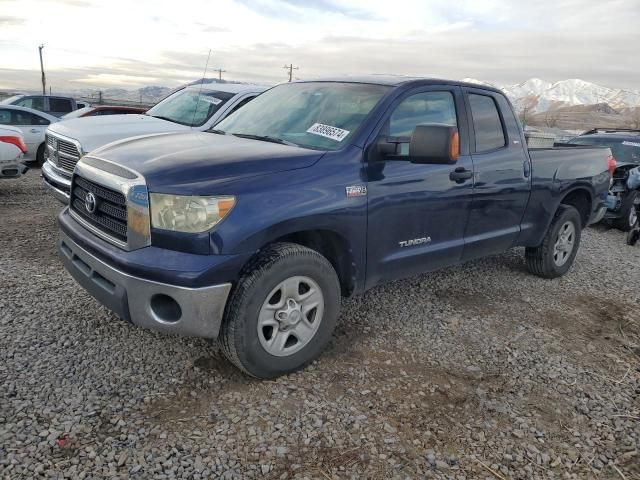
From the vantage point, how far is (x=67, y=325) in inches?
149

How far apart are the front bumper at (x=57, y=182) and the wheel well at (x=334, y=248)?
3494mm

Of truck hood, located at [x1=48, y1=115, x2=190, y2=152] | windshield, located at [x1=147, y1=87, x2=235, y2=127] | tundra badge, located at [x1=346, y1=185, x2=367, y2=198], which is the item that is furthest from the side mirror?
windshield, located at [x1=147, y1=87, x2=235, y2=127]

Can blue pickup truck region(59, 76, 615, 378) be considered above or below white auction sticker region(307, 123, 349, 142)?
below

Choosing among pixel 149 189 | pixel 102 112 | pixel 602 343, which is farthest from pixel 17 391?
pixel 102 112

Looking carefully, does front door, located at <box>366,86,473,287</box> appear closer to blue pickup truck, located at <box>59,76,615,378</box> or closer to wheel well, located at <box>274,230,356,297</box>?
blue pickup truck, located at <box>59,76,615,378</box>

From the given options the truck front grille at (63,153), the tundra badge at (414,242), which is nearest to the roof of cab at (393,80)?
the tundra badge at (414,242)

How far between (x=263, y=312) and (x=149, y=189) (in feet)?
3.03

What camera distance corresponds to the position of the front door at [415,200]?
11.7 feet

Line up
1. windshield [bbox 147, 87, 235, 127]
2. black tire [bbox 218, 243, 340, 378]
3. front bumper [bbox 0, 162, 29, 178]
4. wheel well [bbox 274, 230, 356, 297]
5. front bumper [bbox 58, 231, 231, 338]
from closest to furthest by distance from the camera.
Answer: front bumper [bbox 58, 231, 231, 338]
black tire [bbox 218, 243, 340, 378]
wheel well [bbox 274, 230, 356, 297]
windshield [bbox 147, 87, 235, 127]
front bumper [bbox 0, 162, 29, 178]

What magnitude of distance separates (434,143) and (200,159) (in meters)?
1.42

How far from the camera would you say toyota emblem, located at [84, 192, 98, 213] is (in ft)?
10.7

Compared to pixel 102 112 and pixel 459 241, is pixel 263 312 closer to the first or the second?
pixel 459 241

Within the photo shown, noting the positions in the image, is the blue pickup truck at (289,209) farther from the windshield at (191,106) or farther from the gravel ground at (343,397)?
the windshield at (191,106)

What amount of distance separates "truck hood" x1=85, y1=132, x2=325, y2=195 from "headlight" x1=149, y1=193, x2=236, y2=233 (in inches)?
1.7
